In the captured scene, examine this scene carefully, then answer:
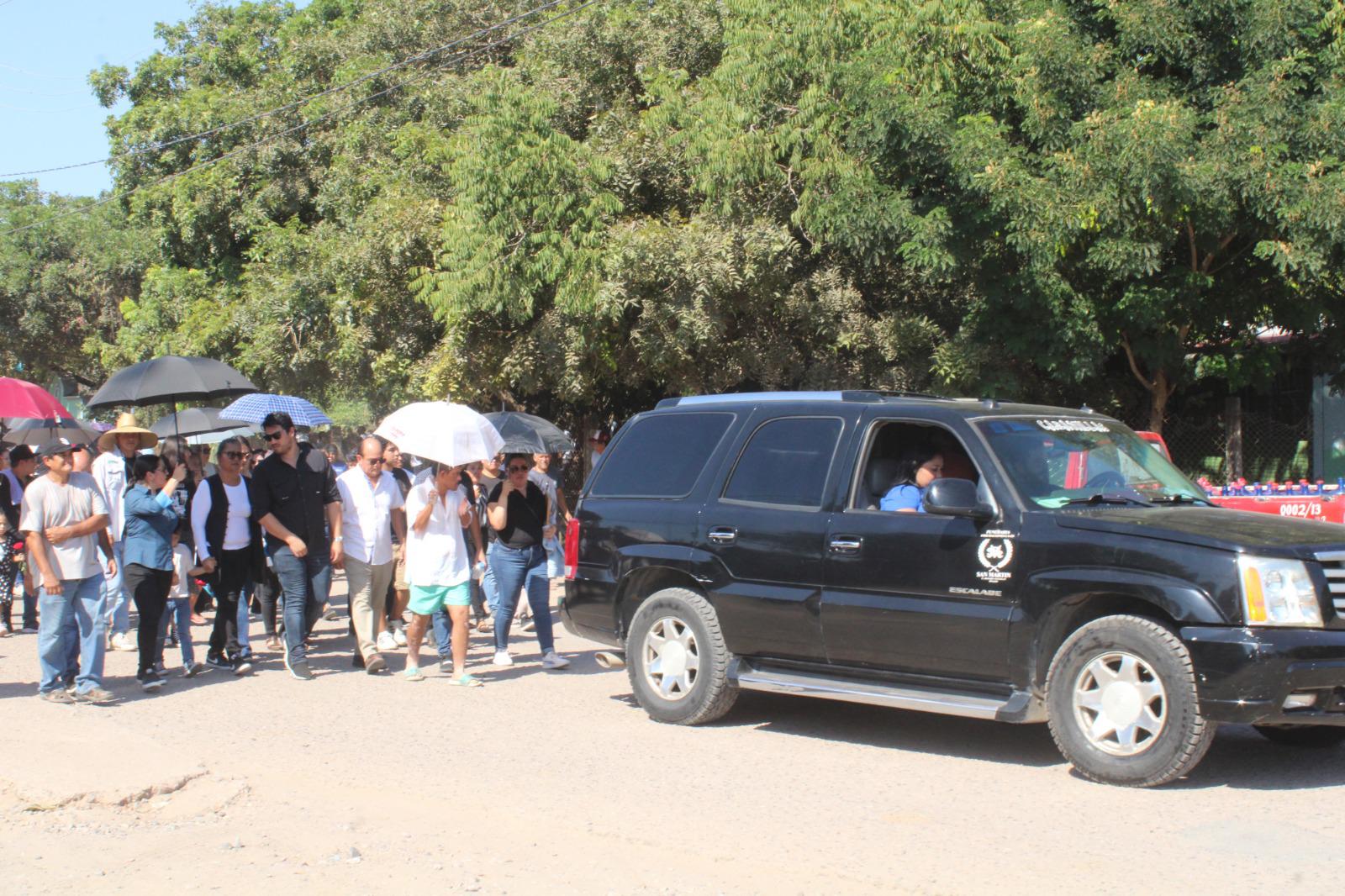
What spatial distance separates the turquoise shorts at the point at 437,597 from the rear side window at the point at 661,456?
1510 mm

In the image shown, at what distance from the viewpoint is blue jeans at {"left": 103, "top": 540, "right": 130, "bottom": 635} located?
12.1 metres

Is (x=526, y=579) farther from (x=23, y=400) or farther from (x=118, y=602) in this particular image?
(x=23, y=400)

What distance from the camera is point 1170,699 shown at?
21.0ft

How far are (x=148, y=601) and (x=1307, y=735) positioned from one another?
7909mm

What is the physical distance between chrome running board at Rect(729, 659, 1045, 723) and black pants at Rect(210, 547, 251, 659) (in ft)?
14.9

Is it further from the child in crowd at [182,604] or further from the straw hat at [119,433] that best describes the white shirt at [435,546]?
the straw hat at [119,433]

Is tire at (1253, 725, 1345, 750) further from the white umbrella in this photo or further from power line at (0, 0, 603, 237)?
power line at (0, 0, 603, 237)

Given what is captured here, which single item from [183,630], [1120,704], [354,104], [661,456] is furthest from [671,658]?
[354,104]

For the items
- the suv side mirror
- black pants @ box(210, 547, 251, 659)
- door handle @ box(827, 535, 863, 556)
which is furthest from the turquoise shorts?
the suv side mirror

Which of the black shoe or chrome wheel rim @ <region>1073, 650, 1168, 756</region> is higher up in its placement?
chrome wheel rim @ <region>1073, 650, 1168, 756</region>

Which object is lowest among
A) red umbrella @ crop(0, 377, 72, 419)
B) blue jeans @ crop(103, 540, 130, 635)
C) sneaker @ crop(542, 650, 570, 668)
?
sneaker @ crop(542, 650, 570, 668)

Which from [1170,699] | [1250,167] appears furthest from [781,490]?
[1250,167]

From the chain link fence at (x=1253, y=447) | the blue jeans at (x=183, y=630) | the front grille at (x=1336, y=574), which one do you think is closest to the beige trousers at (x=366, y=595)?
the blue jeans at (x=183, y=630)

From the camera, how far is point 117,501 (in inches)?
506
